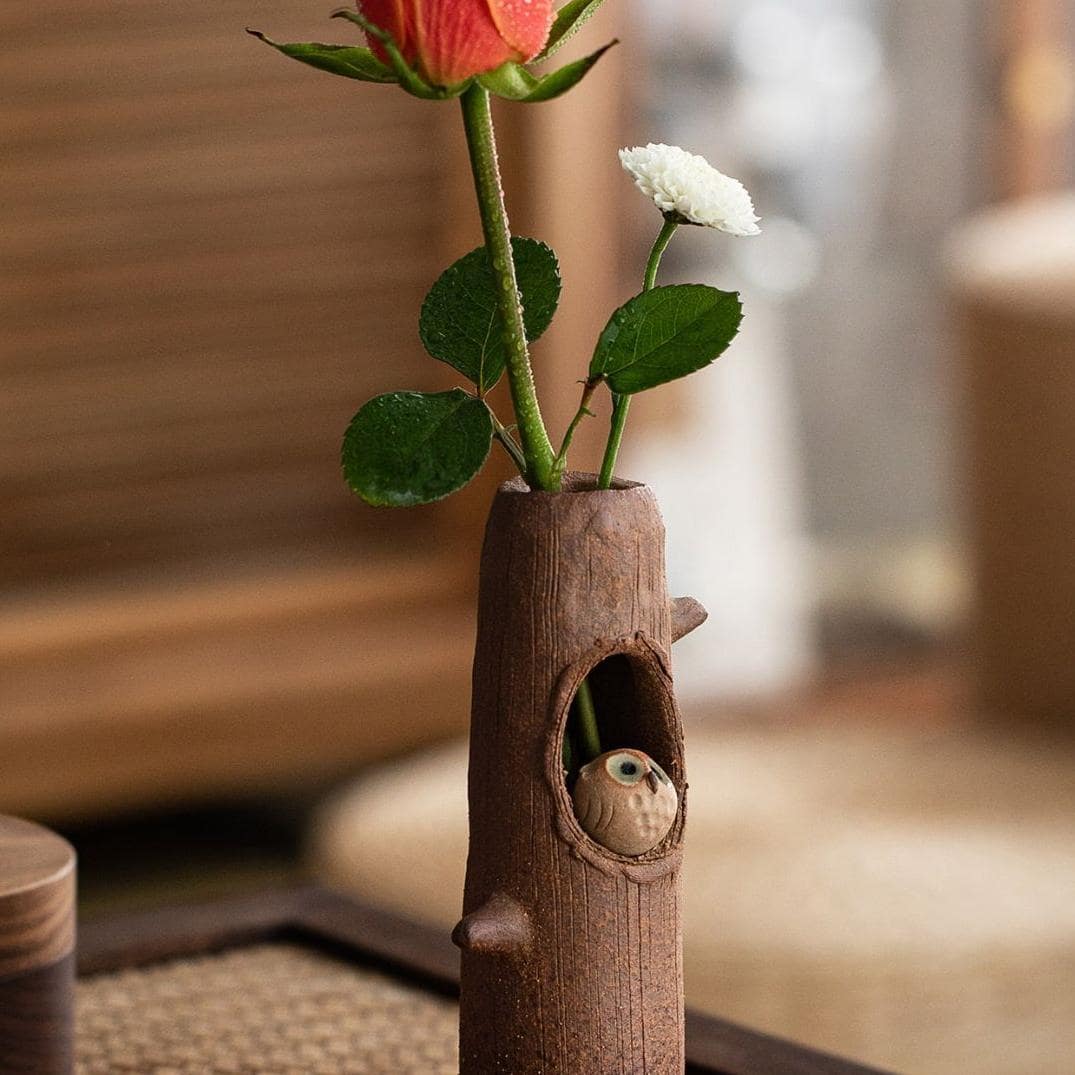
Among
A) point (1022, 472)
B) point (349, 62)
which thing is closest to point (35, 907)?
point (349, 62)

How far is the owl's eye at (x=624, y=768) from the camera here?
553 millimetres

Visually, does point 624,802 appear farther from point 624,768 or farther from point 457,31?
point 457,31

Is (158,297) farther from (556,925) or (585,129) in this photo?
(556,925)

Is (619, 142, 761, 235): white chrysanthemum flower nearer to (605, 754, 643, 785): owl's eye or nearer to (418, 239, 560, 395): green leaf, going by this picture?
(418, 239, 560, 395): green leaf

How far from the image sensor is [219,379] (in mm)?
2090

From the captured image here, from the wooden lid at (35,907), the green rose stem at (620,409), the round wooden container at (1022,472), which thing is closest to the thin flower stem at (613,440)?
the green rose stem at (620,409)

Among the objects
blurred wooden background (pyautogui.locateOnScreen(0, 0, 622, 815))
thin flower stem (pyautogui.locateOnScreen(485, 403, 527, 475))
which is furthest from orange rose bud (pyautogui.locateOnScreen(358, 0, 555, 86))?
blurred wooden background (pyautogui.locateOnScreen(0, 0, 622, 815))

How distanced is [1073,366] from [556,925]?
116 cm

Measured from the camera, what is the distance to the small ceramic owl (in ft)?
1.81

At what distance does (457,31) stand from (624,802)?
0.22 m

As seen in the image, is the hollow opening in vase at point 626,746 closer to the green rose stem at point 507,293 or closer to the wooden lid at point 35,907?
the green rose stem at point 507,293

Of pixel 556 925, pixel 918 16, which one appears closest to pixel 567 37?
pixel 556 925

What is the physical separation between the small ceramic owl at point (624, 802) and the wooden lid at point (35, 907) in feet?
0.65

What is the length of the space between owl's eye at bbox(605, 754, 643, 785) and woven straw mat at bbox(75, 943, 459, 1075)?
25 centimetres
